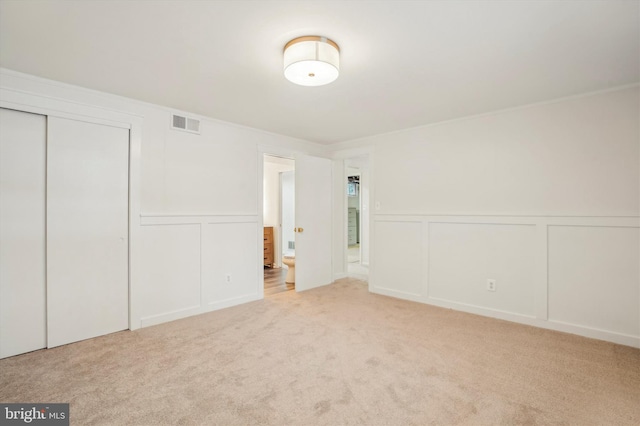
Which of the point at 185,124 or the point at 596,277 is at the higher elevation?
the point at 185,124

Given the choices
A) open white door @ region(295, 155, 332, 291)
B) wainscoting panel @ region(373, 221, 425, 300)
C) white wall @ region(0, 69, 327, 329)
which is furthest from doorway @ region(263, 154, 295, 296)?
wainscoting panel @ region(373, 221, 425, 300)

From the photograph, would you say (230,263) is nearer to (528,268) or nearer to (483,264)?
(483,264)

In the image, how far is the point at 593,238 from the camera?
2.95m

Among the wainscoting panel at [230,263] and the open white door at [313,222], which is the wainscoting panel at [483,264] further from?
the wainscoting panel at [230,263]

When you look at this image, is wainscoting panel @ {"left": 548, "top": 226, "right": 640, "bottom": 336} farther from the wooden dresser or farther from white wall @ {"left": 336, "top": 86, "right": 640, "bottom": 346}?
the wooden dresser

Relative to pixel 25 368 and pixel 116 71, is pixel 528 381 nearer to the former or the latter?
pixel 25 368

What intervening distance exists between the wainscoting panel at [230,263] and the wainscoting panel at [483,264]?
7.76 feet

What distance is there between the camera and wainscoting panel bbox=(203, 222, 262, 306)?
3.78 m

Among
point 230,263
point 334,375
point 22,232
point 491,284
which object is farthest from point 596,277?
point 22,232

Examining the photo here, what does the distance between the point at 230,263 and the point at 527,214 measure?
3475mm

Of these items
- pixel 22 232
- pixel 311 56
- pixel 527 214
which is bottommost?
pixel 22 232

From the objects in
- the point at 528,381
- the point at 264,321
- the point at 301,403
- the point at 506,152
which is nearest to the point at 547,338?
the point at 528,381

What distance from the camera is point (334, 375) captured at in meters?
2.26

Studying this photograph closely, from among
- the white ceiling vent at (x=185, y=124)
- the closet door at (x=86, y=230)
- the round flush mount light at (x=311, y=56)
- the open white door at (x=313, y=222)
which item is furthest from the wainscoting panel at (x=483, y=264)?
the closet door at (x=86, y=230)
